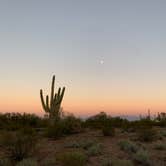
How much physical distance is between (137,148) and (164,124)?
1055cm

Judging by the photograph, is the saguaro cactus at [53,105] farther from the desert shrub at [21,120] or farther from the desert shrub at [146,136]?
the desert shrub at [146,136]

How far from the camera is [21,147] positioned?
12.9 metres

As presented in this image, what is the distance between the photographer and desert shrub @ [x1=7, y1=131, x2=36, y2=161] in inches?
503

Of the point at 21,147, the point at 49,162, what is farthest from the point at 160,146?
the point at 21,147

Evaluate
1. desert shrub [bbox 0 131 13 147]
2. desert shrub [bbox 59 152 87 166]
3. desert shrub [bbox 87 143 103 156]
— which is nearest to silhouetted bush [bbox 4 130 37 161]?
desert shrub [bbox 0 131 13 147]

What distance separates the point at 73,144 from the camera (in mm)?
14359

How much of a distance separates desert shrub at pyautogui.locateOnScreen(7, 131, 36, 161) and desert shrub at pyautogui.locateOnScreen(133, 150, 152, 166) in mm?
3720

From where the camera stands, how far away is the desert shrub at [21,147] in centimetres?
1277

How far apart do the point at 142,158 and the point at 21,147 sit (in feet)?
13.9

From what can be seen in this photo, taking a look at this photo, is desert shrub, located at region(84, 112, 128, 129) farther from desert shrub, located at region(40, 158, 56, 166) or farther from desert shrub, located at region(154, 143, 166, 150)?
desert shrub, located at region(40, 158, 56, 166)

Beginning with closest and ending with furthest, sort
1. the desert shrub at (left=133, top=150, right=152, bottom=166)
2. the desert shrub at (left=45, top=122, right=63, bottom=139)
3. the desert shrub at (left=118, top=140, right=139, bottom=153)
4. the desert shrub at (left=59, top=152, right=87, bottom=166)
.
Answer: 1. the desert shrub at (left=59, top=152, right=87, bottom=166)
2. the desert shrub at (left=133, top=150, right=152, bottom=166)
3. the desert shrub at (left=118, top=140, right=139, bottom=153)
4. the desert shrub at (left=45, top=122, right=63, bottom=139)

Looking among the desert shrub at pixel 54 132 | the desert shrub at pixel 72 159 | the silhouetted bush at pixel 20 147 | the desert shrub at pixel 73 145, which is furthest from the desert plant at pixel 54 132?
the desert shrub at pixel 72 159

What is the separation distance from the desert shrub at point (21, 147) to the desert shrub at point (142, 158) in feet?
12.2

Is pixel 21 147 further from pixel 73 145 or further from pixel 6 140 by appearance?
pixel 73 145
